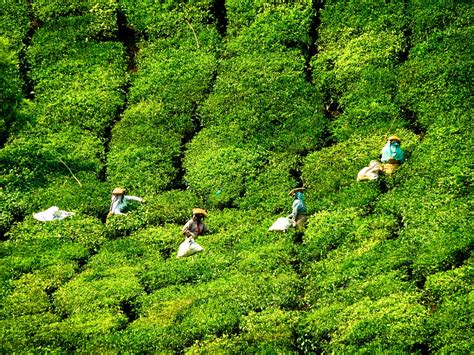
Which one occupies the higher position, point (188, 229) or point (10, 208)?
point (188, 229)

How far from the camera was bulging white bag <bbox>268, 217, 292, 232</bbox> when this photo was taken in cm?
2896

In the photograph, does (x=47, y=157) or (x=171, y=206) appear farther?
(x=47, y=157)

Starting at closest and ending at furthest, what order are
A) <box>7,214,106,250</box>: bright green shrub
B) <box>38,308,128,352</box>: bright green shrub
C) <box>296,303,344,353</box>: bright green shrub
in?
1. <box>296,303,344,353</box>: bright green shrub
2. <box>38,308,128,352</box>: bright green shrub
3. <box>7,214,106,250</box>: bright green shrub

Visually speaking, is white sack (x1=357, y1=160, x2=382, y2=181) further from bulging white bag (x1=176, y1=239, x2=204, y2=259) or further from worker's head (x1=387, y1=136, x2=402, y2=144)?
bulging white bag (x1=176, y1=239, x2=204, y2=259)

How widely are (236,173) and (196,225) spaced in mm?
3790

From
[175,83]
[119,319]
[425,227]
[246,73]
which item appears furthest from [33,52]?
[425,227]

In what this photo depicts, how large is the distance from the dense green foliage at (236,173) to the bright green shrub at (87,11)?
10cm

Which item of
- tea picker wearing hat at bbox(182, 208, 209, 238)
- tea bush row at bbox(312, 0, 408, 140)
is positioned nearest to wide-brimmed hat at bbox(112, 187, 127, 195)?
tea picker wearing hat at bbox(182, 208, 209, 238)

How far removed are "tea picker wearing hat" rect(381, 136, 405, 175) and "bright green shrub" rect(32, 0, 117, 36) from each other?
16341 millimetres

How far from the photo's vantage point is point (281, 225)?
2905 cm

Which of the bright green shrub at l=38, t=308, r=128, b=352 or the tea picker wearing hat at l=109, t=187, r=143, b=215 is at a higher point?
the bright green shrub at l=38, t=308, r=128, b=352

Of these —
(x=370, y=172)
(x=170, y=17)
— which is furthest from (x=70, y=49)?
(x=370, y=172)

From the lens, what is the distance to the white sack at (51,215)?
104 ft

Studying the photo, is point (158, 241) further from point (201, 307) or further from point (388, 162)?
point (388, 162)
